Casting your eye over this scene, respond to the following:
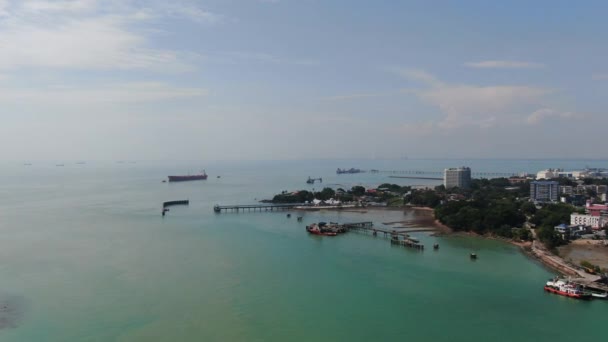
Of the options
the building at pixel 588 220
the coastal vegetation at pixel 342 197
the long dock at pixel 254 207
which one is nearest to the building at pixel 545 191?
the coastal vegetation at pixel 342 197

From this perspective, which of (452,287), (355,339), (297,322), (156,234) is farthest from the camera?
(156,234)

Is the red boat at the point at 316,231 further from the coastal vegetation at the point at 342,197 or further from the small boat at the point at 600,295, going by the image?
the coastal vegetation at the point at 342,197

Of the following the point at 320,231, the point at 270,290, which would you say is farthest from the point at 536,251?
the point at 270,290

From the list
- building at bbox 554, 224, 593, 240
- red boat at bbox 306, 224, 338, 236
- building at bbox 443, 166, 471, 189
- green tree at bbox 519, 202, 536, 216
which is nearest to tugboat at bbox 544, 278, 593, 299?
building at bbox 554, 224, 593, 240

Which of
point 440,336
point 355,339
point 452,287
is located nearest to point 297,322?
point 355,339

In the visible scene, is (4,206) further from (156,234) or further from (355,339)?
(355,339)

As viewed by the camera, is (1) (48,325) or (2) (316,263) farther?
(2) (316,263)

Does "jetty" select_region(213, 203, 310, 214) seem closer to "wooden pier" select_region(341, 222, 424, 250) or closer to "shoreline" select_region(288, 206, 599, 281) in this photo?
"wooden pier" select_region(341, 222, 424, 250)
